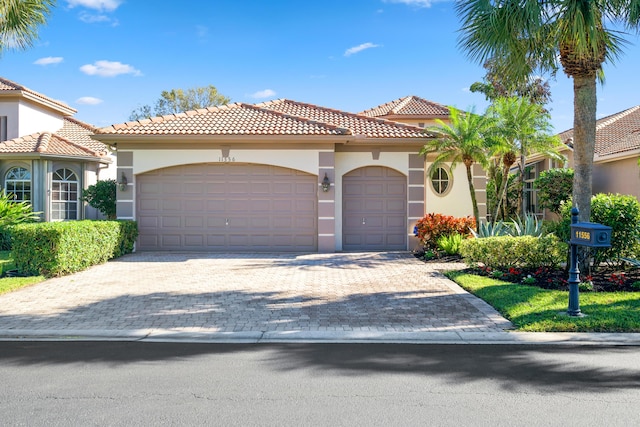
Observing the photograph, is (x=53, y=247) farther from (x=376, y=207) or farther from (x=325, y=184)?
(x=376, y=207)

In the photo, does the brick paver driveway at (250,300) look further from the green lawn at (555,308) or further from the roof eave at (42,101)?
the roof eave at (42,101)

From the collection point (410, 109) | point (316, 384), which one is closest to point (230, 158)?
point (316, 384)

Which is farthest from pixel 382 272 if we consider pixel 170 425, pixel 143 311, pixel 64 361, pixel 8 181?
pixel 8 181

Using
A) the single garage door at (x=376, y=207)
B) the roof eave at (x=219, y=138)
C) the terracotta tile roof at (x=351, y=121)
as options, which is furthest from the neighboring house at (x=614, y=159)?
the roof eave at (x=219, y=138)

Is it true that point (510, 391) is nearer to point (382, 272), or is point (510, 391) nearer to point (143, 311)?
point (143, 311)

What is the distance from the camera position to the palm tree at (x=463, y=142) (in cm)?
1538

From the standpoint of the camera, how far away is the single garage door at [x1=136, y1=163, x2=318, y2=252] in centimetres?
1634

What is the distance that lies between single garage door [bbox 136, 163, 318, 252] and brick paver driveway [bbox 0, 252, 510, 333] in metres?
2.78

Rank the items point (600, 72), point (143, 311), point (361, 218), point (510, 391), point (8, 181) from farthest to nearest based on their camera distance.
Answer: point (8, 181) < point (361, 218) < point (600, 72) < point (143, 311) < point (510, 391)

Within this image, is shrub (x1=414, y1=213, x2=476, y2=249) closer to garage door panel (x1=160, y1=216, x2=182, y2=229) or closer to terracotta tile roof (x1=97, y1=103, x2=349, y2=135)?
terracotta tile roof (x1=97, y1=103, x2=349, y2=135)

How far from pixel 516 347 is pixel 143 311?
550 cm

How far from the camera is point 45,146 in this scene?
66.5ft

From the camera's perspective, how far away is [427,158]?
1755 cm

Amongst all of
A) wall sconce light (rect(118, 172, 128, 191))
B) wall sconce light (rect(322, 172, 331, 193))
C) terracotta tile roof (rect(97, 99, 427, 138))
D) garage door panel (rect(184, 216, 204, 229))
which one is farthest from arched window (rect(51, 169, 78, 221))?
wall sconce light (rect(322, 172, 331, 193))
